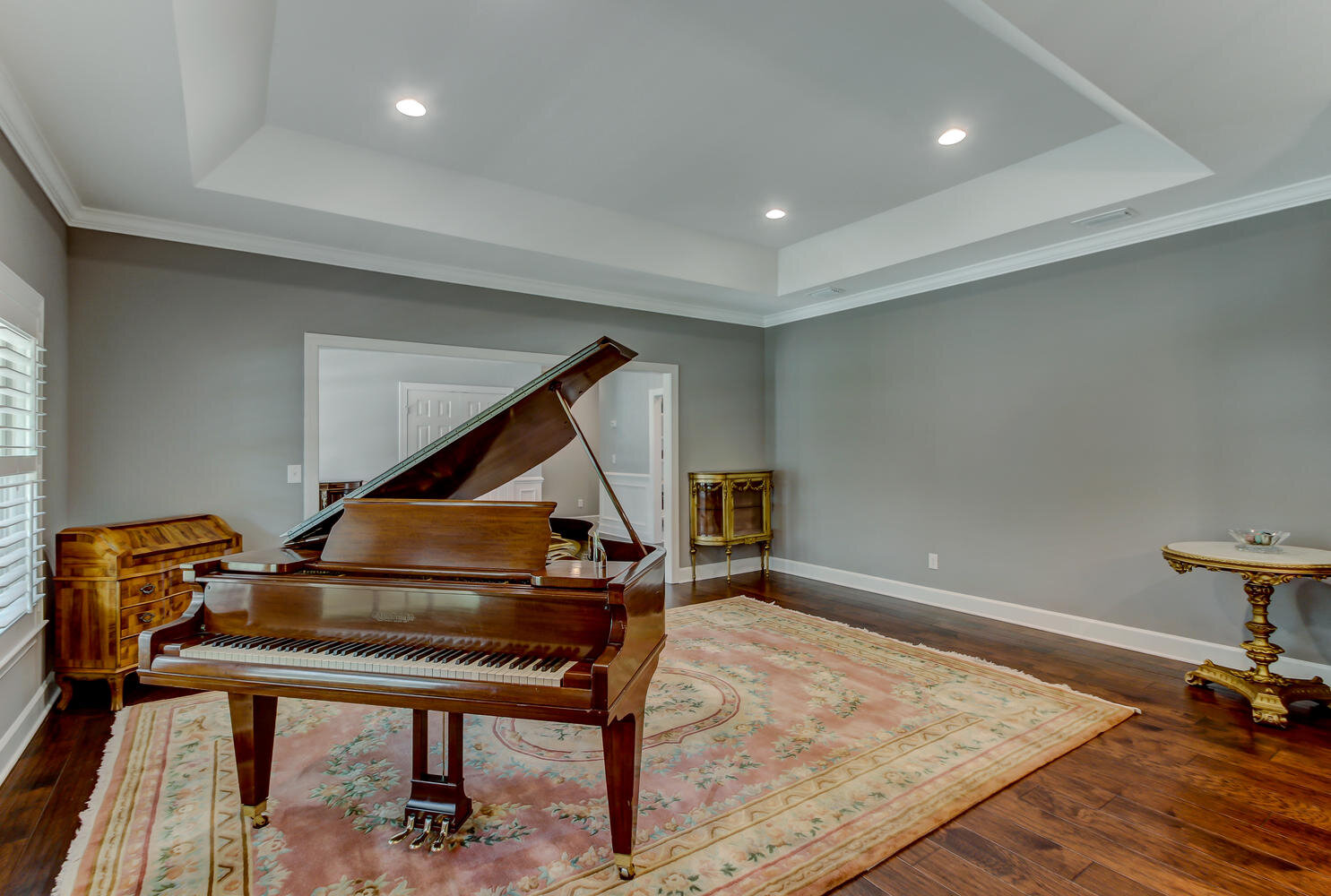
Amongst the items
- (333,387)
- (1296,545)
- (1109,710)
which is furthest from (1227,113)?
(333,387)

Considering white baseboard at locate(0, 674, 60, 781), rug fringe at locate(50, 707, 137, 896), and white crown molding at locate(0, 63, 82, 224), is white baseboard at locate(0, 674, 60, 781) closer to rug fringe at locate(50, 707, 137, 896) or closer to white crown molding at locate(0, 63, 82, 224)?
rug fringe at locate(50, 707, 137, 896)

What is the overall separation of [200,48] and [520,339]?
2839 millimetres

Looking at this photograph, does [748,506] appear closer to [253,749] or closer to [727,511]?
[727,511]

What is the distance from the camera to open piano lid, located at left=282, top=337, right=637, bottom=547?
6.59ft

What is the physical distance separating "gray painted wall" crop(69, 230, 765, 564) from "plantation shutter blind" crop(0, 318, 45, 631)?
24.6 inches

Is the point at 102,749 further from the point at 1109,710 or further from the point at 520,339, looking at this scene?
the point at 1109,710

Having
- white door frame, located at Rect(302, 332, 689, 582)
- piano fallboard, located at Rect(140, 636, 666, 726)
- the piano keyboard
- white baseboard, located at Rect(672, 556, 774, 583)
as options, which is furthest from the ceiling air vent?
the piano keyboard

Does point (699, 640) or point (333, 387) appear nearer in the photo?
point (699, 640)

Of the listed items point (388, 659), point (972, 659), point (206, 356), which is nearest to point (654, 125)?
point (388, 659)

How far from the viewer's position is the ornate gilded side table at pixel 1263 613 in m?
2.80

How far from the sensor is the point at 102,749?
256 cm

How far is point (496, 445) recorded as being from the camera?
2234 millimetres

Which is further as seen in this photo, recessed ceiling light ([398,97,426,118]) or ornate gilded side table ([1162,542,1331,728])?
recessed ceiling light ([398,97,426,118])

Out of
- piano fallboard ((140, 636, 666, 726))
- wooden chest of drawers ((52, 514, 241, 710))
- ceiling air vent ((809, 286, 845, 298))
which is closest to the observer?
piano fallboard ((140, 636, 666, 726))
